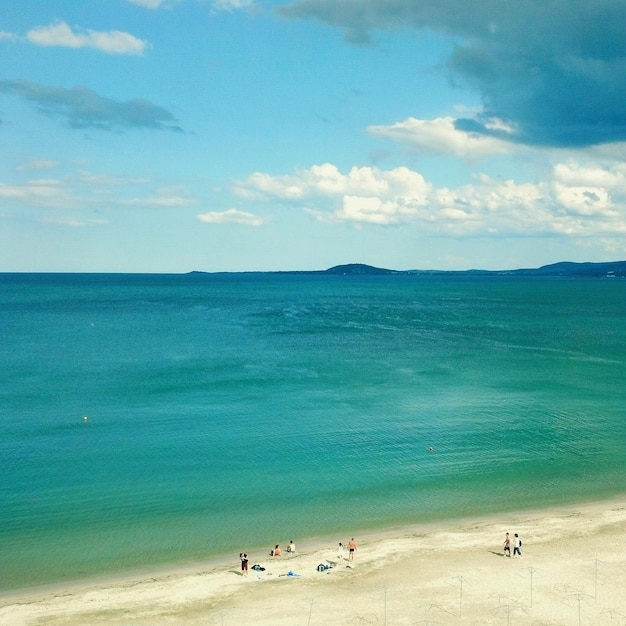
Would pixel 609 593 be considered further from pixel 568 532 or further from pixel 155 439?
pixel 155 439

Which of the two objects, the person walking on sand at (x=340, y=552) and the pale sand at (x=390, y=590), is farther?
the person walking on sand at (x=340, y=552)

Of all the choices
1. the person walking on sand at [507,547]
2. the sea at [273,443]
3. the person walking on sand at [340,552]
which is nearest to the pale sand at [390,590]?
the person walking on sand at [340,552]

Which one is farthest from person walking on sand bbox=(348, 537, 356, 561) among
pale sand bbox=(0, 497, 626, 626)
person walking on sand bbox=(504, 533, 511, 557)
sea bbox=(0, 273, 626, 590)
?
person walking on sand bbox=(504, 533, 511, 557)

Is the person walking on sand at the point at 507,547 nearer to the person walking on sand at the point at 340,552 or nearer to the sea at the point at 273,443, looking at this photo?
the sea at the point at 273,443

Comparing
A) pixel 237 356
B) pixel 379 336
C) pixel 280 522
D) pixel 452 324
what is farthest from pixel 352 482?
pixel 452 324

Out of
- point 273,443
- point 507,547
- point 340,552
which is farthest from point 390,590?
point 273,443

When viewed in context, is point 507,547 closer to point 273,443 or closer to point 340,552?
point 340,552
